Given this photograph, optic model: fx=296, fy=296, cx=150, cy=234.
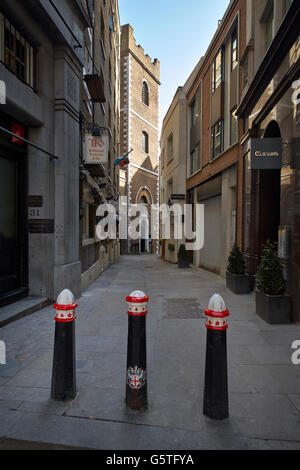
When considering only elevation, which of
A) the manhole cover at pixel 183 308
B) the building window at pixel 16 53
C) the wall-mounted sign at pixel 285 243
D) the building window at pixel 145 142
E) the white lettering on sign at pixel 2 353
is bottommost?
the manhole cover at pixel 183 308

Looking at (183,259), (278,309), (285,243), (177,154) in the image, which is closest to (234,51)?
(177,154)

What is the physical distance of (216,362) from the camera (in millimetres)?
2732

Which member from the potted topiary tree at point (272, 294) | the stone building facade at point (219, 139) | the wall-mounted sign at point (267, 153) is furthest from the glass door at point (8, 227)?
the stone building facade at point (219, 139)

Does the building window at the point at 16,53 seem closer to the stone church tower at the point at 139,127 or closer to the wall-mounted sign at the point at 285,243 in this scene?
the wall-mounted sign at the point at 285,243

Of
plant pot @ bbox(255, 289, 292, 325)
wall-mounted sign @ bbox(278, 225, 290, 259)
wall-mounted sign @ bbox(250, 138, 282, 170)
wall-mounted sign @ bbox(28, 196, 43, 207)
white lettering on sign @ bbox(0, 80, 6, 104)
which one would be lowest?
plant pot @ bbox(255, 289, 292, 325)

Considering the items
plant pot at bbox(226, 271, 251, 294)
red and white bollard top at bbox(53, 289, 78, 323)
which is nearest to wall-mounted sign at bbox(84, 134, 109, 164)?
plant pot at bbox(226, 271, 251, 294)

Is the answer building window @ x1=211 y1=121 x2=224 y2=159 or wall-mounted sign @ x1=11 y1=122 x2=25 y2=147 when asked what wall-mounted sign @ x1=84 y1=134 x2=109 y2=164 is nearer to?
wall-mounted sign @ x1=11 y1=122 x2=25 y2=147

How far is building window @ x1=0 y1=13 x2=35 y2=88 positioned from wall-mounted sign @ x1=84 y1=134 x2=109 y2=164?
2661 millimetres

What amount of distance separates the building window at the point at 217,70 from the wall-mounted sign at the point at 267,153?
865 cm

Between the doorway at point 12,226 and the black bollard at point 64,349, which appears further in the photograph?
the doorway at point 12,226

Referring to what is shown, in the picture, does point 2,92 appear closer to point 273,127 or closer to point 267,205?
point 273,127

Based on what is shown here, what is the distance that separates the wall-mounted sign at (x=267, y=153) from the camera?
22.1ft

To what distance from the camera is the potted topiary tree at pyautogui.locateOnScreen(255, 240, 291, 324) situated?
5797 millimetres
